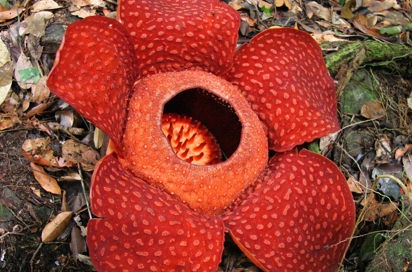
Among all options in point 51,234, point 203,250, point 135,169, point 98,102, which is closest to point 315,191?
point 203,250

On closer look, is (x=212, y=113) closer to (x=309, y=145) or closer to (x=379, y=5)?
(x=309, y=145)

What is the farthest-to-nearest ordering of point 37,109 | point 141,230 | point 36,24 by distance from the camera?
point 36,24
point 37,109
point 141,230

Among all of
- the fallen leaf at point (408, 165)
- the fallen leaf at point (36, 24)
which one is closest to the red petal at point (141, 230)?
the fallen leaf at point (36, 24)

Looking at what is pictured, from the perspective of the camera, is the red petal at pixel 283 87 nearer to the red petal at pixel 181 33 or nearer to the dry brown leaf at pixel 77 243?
the red petal at pixel 181 33

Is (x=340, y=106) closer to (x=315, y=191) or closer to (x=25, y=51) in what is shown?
(x=315, y=191)

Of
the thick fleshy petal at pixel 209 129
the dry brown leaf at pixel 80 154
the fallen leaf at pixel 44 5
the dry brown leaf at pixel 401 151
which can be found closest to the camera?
the thick fleshy petal at pixel 209 129

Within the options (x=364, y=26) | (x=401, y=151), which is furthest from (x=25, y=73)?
(x=364, y=26)

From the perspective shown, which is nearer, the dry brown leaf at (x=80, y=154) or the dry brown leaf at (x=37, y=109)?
the dry brown leaf at (x=80, y=154)
